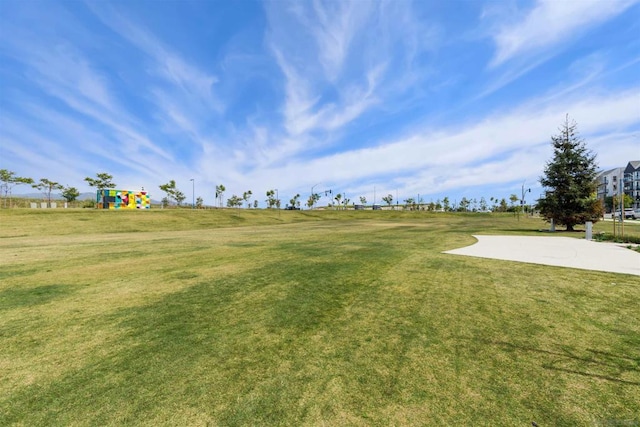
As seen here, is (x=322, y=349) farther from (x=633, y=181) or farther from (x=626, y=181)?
(x=626, y=181)

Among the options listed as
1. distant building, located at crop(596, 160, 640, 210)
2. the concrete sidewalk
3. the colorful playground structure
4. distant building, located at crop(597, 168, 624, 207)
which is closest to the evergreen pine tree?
the concrete sidewalk

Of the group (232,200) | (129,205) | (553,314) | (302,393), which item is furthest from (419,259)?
(232,200)

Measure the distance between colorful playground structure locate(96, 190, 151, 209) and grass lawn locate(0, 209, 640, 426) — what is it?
67.4 m

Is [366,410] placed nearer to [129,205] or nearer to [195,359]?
[195,359]

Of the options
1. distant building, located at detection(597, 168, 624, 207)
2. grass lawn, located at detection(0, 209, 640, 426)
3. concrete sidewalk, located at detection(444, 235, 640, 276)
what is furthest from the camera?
distant building, located at detection(597, 168, 624, 207)

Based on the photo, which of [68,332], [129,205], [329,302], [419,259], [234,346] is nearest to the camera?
[234,346]

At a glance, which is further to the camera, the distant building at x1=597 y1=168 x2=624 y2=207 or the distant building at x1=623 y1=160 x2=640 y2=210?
the distant building at x1=597 y1=168 x2=624 y2=207

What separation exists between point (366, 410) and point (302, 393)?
0.74 meters

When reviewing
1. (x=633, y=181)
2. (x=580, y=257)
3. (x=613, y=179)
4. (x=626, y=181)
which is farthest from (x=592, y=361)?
(x=613, y=179)

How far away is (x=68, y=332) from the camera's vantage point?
486cm

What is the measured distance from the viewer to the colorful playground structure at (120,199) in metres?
64.0

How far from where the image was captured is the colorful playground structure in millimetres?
64000

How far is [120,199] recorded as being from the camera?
65188 millimetres

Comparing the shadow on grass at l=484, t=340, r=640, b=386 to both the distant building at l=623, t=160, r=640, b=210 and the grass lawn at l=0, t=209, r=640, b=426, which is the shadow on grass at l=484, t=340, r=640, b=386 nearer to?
the grass lawn at l=0, t=209, r=640, b=426
